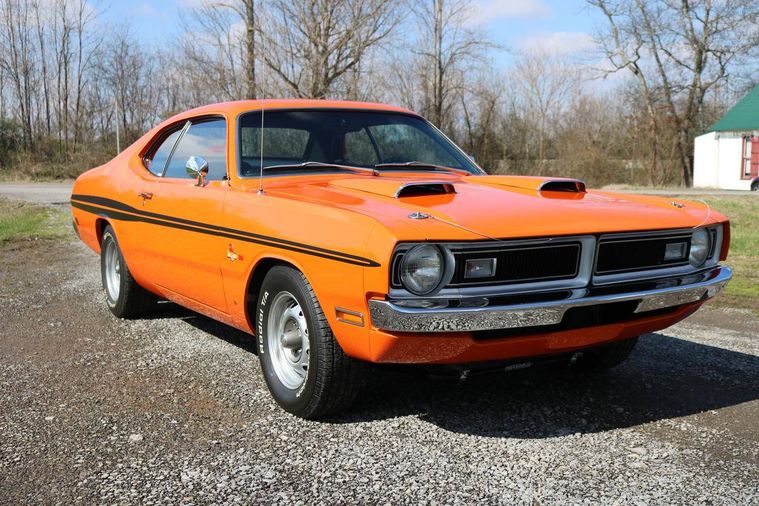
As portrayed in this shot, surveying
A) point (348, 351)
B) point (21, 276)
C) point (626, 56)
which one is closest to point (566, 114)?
point (626, 56)

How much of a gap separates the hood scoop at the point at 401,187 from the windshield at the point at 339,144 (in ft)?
1.83

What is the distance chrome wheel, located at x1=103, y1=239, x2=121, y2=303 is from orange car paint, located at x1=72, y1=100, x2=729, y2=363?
0.76 m

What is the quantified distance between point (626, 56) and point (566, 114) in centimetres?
438

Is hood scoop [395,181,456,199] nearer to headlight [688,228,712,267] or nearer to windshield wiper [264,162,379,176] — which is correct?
windshield wiper [264,162,379,176]

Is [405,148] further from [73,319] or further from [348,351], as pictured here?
[73,319]

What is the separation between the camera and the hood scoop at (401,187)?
3549 millimetres

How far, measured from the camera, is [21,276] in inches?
307

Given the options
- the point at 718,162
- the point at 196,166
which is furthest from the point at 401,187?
the point at 718,162

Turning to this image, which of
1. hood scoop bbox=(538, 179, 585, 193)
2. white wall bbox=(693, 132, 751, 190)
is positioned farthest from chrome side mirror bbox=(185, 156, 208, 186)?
white wall bbox=(693, 132, 751, 190)

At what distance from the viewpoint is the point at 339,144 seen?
4.64m

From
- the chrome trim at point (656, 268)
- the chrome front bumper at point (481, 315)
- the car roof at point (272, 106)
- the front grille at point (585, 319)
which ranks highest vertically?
the car roof at point (272, 106)

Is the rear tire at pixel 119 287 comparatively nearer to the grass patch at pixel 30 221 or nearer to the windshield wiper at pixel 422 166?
the windshield wiper at pixel 422 166

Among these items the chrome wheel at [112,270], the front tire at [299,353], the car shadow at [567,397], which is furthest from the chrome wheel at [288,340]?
the chrome wheel at [112,270]

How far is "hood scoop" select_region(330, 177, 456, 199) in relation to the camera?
11.6 feet
